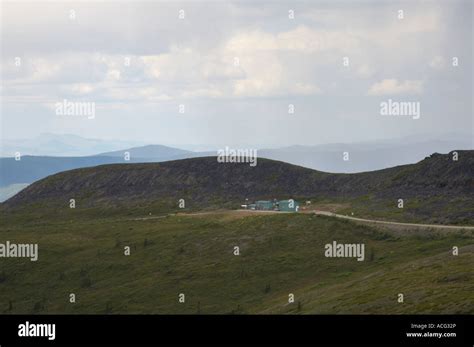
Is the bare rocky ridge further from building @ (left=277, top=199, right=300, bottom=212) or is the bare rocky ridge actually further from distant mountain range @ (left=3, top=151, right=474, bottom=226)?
building @ (left=277, top=199, right=300, bottom=212)

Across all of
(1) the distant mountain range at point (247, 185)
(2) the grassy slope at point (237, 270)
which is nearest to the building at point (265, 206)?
(1) the distant mountain range at point (247, 185)

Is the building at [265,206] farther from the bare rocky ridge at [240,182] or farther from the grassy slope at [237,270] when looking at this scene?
the bare rocky ridge at [240,182]

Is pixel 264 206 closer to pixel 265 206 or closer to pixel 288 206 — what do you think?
pixel 265 206

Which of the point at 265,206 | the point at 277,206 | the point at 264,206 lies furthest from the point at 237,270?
the point at 264,206

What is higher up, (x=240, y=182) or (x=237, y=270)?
(x=240, y=182)

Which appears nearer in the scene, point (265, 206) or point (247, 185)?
point (265, 206)

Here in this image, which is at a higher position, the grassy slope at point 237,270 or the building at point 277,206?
the building at point 277,206

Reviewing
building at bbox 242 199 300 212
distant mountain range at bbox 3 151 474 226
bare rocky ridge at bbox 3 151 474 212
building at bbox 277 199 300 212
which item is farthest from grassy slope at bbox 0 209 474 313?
bare rocky ridge at bbox 3 151 474 212
